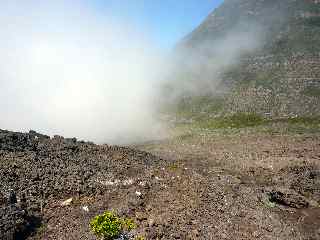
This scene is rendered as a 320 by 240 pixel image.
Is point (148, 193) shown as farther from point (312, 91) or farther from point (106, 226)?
point (312, 91)

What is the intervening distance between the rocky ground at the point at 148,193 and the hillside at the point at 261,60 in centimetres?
6260

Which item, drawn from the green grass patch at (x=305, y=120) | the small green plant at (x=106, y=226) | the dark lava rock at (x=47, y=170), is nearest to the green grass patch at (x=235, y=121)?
the green grass patch at (x=305, y=120)

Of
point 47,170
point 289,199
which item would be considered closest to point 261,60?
point 289,199

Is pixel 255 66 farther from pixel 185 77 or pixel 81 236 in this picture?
pixel 81 236

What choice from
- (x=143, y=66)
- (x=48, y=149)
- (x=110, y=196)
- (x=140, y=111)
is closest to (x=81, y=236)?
(x=110, y=196)

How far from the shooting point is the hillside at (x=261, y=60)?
124 m

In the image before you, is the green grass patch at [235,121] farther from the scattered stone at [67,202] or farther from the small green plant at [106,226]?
the small green plant at [106,226]

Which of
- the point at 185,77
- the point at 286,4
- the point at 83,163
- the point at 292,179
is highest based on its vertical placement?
the point at 286,4

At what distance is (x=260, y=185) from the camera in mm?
50062

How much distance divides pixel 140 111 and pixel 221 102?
22731mm

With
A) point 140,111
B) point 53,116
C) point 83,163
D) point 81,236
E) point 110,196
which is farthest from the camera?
point 140,111

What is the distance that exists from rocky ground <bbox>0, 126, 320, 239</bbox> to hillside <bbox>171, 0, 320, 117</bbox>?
62595 mm

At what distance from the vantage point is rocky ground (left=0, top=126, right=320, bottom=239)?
35.3 metres

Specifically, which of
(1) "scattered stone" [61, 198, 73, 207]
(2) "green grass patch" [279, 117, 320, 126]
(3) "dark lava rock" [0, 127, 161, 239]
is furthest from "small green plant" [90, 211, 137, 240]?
(2) "green grass patch" [279, 117, 320, 126]
